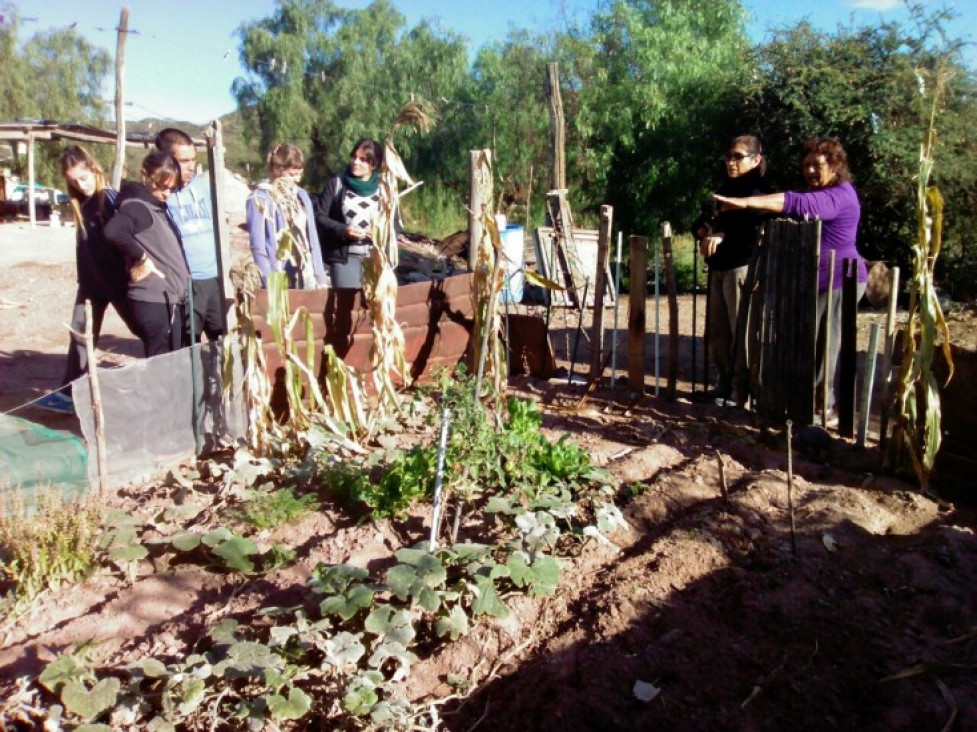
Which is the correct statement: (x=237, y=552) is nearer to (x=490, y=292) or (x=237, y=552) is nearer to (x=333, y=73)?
(x=490, y=292)

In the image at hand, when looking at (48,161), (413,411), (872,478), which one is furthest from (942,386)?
(48,161)

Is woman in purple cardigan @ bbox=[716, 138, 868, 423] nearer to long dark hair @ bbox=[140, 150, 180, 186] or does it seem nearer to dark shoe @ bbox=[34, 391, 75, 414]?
long dark hair @ bbox=[140, 150, 180, 186]

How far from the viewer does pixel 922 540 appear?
3779 mm

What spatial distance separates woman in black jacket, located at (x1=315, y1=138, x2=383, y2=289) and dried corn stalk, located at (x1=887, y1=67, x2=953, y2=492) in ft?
10.2

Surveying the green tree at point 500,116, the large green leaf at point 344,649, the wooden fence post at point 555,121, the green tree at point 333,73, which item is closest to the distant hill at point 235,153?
the green tree at point 333,73

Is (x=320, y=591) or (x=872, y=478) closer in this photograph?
(x=320, y=591)

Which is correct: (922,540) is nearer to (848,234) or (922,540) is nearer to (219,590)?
(848,234)

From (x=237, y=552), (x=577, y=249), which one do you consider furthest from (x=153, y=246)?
(x=577, y=249)

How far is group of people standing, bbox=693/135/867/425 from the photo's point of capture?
4.93 meters

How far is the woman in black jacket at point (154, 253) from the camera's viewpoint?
489 cm

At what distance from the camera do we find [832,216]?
4969 mm

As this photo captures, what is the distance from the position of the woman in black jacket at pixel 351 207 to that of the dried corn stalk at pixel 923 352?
3109 mm

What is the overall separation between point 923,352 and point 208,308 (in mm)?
3952

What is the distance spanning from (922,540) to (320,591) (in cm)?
255
